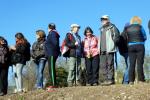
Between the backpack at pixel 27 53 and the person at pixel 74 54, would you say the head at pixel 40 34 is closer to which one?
the backpack at pixel 27 53

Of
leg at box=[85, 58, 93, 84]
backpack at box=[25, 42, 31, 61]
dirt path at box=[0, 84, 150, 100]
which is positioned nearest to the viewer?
dirt path at box=[0, 84, 150, 100]

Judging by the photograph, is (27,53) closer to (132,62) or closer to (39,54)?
(39,54)

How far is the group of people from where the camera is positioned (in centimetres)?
1360

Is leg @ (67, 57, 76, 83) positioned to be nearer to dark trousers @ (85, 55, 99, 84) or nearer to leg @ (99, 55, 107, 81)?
dark trousers @ (85, 55, 99, 84)

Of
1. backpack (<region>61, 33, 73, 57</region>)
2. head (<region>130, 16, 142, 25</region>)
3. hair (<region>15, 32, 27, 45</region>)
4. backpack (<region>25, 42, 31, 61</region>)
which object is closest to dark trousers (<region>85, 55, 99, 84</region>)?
backpack (<region>61, 33, 73, 57</region>)

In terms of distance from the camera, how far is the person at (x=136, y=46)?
13.4m

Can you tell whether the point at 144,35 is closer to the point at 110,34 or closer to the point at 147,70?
the point at 110,34

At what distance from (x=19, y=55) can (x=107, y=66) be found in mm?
3035

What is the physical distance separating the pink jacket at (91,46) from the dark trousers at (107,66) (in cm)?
40

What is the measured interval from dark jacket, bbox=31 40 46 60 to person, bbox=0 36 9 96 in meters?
0.91

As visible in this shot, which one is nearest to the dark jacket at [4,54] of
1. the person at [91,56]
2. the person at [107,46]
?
the person at [91,56]

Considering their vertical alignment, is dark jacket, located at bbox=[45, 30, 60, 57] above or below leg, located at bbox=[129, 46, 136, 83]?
above

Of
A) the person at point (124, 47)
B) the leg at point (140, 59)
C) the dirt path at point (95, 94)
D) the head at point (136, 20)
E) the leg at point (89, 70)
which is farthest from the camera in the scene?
the leg at point (89, 70)

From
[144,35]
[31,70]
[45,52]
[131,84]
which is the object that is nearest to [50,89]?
[45,52]
